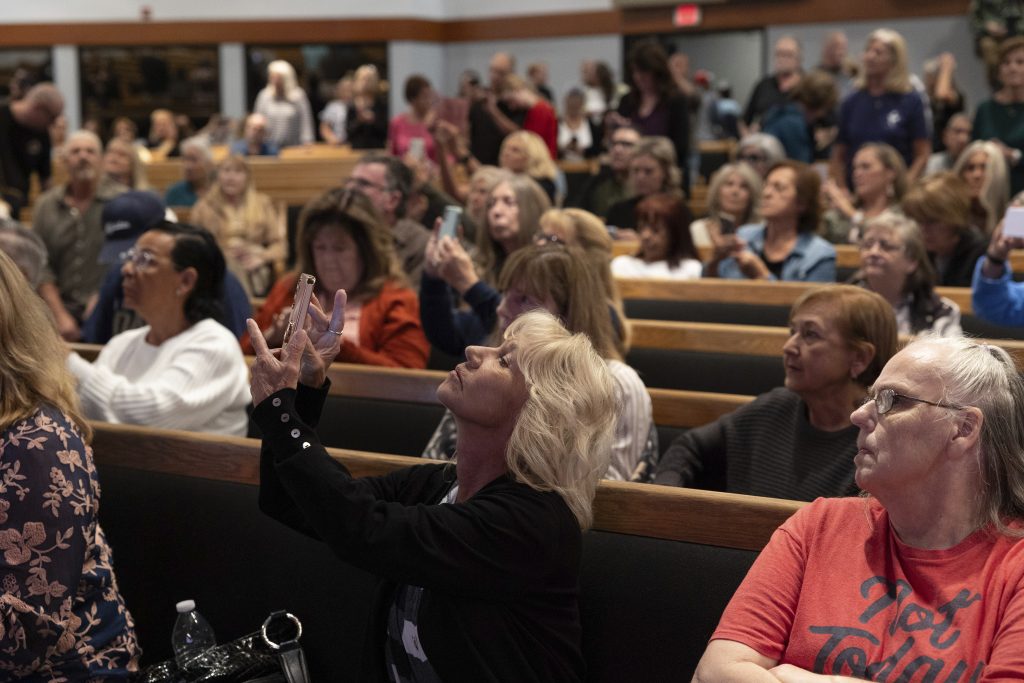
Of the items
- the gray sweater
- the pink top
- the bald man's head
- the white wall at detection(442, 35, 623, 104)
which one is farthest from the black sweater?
the white wall at detection(442, 35, 623, 104)

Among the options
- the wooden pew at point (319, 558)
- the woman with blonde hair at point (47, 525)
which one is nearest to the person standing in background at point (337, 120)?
the wooden pew at point (319, 558)

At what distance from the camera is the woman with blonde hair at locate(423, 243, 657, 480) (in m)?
2.86

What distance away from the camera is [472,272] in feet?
11.2

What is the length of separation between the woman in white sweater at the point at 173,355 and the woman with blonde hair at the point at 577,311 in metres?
0.57

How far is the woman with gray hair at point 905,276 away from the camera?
3.68 metres

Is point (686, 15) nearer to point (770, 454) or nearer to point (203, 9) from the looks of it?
point (203, 9)

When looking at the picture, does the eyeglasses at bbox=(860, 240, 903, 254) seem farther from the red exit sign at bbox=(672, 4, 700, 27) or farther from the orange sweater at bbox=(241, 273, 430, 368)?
the red exit sign at bbox=(672, 4, 700, 27)

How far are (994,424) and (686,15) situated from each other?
466 inches

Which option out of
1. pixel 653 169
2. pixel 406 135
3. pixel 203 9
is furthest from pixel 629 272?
pixel 203 9

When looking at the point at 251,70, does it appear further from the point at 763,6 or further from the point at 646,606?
the point at 646,606

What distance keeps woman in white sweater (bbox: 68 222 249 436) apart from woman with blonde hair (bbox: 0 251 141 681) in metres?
0.81

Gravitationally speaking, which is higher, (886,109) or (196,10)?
(196,10)

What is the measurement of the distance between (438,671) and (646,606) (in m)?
0.39

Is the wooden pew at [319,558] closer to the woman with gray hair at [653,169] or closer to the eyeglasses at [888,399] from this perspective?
the eyeglasses at [888,399]
